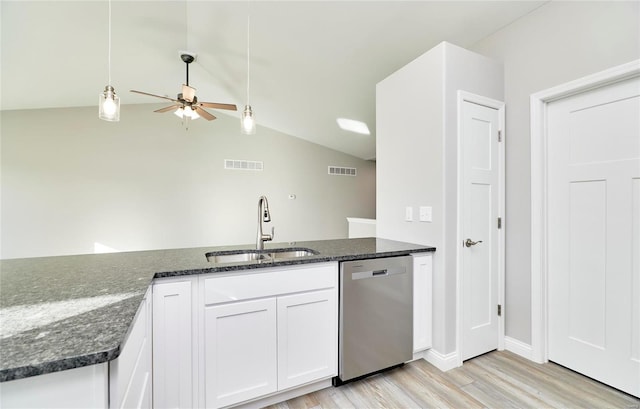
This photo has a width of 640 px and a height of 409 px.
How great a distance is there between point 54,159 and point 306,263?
18.1ft

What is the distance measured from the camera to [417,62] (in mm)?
2346

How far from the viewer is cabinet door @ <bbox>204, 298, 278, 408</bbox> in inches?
60.9

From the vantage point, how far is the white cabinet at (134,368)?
2.39ft

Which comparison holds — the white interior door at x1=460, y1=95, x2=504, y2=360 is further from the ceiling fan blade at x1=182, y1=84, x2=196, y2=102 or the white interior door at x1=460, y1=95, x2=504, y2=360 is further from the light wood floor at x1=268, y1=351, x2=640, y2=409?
the ceiling fan blade at x1=182, y1=84, x2=196, y2=102

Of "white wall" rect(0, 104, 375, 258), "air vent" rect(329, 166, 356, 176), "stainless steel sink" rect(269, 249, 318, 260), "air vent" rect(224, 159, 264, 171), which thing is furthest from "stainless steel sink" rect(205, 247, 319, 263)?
"air vent" rect(329, 166, 356, 176)

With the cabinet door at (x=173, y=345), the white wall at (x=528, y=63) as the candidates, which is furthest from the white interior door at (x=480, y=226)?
the cabinet door at (x=173, y=345)

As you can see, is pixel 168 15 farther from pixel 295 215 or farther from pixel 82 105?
pixel 295 215

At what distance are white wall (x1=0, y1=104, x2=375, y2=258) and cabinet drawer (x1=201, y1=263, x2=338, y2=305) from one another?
428 centimetres

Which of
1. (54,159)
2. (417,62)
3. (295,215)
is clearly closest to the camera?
(417,62)

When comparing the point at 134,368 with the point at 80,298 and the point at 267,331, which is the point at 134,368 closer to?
the point at 80,298

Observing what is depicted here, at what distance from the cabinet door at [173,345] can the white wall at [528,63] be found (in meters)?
2.50

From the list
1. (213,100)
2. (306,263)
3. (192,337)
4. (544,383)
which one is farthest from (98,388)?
(213,100)

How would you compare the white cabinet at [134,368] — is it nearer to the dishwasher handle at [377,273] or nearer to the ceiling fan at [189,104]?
the dishwasher handle at [377,273]

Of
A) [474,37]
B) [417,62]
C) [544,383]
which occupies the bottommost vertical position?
[544,383]
